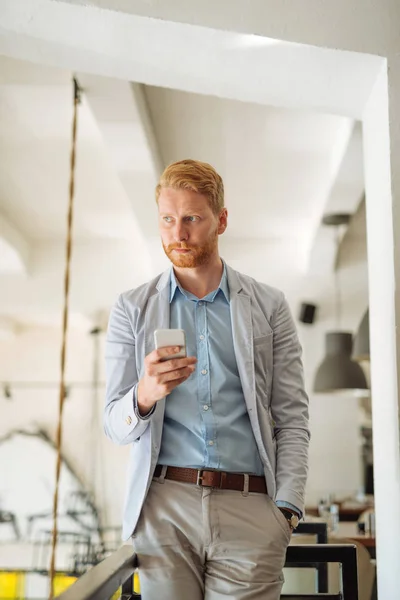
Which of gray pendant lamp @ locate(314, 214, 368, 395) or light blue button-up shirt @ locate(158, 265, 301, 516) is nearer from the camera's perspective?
light blue button-up shirt @ locate(158, 265, 301, 516)

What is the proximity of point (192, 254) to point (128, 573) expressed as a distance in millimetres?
644

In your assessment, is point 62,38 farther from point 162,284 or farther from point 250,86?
point 162,284

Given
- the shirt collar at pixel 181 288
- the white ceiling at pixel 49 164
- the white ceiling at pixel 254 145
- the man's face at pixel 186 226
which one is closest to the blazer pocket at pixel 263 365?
the shirt collar at pixel 181 288

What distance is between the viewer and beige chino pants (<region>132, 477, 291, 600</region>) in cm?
→ 146

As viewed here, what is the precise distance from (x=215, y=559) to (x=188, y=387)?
13.4 inches

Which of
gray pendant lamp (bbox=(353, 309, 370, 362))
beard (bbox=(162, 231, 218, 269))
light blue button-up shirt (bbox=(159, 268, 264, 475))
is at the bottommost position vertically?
light blue button-up shirt (bbox=(159, 268, 264, 475))

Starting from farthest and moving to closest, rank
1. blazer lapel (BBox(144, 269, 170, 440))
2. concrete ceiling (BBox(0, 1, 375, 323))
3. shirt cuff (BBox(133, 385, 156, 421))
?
concrete ceiling (BBox(0, 1, 375, 323)), blazer lapel (BBox(144, 269, 170, 440)), shirt cuff (BBox(133, 385, 156, 421))

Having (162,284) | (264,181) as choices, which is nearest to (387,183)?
(162,284)

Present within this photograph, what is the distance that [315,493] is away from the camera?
7379 mm

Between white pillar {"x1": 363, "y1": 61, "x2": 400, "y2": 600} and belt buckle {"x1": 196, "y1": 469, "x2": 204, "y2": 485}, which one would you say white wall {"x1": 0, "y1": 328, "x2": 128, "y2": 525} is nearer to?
white pillar {"x1": 363, "y1": 61, "x2": 400, "y2": 600}

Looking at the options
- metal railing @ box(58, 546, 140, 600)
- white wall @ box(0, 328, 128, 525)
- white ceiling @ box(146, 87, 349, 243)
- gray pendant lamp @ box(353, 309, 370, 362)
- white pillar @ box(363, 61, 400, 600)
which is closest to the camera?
metal railing @ box(58, 546, 140, 600)

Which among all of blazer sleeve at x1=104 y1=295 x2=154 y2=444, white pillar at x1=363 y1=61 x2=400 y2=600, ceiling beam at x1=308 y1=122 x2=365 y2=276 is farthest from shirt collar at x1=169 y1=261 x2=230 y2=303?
ceiling beam at x1=308 y1=122 x2=365 y2=276

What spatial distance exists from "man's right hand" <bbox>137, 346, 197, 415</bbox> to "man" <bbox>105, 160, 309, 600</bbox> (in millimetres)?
35

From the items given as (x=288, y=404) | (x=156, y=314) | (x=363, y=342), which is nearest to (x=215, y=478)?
(x=288, y=404)
